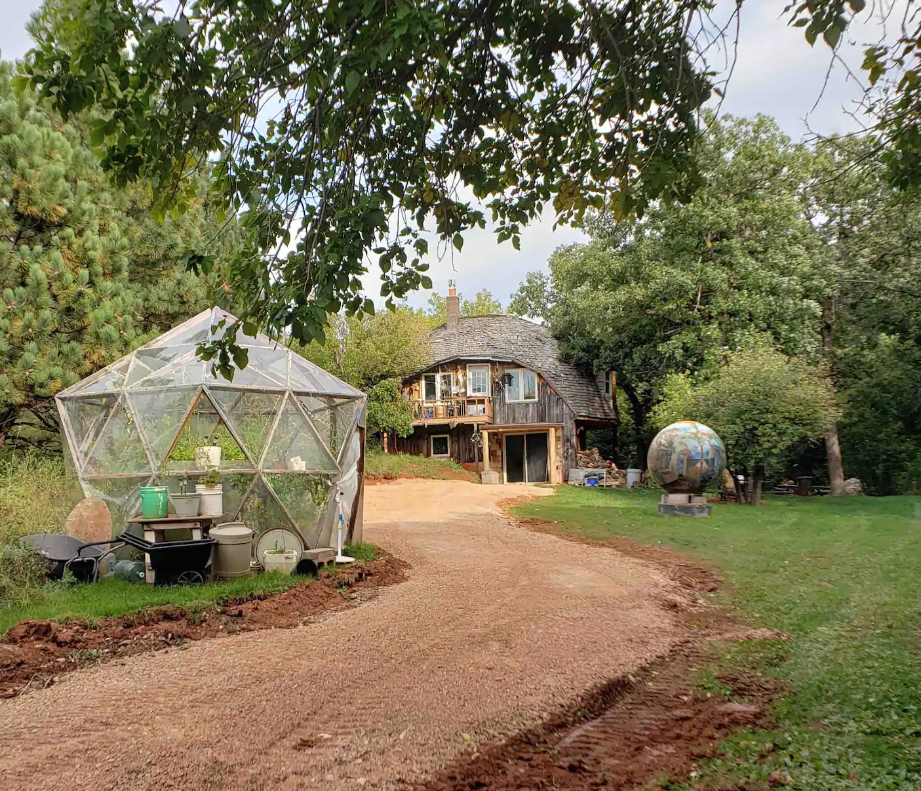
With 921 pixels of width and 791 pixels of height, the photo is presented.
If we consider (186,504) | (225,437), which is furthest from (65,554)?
(225,437)

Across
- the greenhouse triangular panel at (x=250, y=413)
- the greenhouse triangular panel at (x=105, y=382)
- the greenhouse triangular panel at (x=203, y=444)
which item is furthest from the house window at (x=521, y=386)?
the greenhouse triangular panel at (x=203, y=444)

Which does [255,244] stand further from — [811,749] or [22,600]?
[22,600]

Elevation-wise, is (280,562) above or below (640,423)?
below

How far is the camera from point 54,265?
13148 mm

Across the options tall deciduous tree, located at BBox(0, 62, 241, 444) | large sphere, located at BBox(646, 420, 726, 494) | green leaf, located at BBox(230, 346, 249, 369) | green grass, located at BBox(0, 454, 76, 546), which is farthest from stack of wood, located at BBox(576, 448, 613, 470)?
green leaf, located at BBox(230, 346, 249, 369)

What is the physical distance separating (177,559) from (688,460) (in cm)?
1195

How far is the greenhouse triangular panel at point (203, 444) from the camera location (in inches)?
394

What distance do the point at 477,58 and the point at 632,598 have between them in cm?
563

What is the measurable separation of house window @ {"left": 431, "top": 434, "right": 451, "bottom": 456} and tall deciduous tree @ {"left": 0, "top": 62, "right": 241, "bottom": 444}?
52.6 feet

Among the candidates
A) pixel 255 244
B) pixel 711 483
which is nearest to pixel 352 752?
pixel 255 244

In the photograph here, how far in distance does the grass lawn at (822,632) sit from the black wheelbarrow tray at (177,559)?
5878mm

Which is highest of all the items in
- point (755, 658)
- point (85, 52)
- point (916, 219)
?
point (916, 219)

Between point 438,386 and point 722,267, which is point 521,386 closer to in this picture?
point 438,386

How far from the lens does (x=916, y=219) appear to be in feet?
66.9
